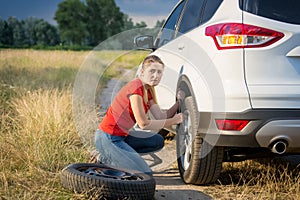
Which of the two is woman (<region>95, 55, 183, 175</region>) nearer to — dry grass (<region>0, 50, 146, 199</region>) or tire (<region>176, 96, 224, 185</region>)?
tire (<region>176, 96, 224, 185</region>)

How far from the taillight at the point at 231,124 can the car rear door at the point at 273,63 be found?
0.50ft

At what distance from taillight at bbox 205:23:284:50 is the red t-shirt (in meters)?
Answer: 0.92

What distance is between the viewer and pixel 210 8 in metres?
3.42

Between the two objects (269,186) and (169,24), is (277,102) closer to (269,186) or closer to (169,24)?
(269,186)

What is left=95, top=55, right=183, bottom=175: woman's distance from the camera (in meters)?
3.47

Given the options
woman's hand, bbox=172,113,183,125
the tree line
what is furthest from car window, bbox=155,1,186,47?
the tree line

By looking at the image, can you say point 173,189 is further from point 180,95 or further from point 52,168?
point 52,168

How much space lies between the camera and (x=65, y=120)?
5090 millimetres

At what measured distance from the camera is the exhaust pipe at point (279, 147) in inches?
113

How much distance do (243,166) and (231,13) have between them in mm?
1805

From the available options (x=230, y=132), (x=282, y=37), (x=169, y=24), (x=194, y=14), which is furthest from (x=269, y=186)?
(x=169, y=24)

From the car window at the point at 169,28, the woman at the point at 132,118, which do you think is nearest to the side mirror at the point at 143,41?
the car window at the point at 169,28

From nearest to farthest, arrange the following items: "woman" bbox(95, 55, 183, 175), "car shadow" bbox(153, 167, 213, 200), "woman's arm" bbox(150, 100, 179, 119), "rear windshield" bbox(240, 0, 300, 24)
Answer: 1. "rear windshield" bbox(240, 0, 300, 24)
2. "car shadow" bbox(153, 167, 213, 200)
3. "woman" bbox(95, 55, 183, 175)
4. "woman's arm" bbox(150, 100, 179, 119)

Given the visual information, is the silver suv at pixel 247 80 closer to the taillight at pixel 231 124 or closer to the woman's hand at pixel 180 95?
the taillight at pixel 231 124
